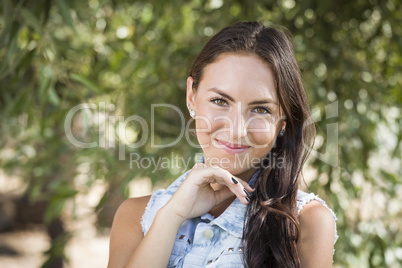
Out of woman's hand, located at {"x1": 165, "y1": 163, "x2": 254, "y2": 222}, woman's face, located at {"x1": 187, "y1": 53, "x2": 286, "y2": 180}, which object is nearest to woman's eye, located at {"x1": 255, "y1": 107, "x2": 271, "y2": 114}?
woman's face, located at {"x1": 187, "y1": 53, "x2": 286, "y2": 180}

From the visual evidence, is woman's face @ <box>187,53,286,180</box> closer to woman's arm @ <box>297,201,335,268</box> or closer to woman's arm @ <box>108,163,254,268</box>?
woman's arm @ <box>108,163,254,268</box>

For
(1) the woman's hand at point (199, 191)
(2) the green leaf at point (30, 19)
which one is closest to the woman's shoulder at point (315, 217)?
(1) the woman's hand at point (199, 191)

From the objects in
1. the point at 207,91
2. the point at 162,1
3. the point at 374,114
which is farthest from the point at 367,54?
the point at 207,91

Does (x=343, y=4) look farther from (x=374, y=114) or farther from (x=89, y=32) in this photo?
(x=89, y=32)

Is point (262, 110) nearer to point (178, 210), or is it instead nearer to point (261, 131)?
point (261, 131)

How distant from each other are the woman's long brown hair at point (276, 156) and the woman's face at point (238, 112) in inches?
1.2

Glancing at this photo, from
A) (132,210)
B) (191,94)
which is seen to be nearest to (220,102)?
(191,94)

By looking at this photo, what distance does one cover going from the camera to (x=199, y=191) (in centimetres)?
119

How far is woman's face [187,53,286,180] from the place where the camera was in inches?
45.7

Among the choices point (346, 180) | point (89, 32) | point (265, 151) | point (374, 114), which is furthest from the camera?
point (89, 32)

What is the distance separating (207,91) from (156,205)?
33cm

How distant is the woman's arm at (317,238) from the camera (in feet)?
3.51

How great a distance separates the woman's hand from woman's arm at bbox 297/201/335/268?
14cm

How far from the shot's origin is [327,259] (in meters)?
1.07
